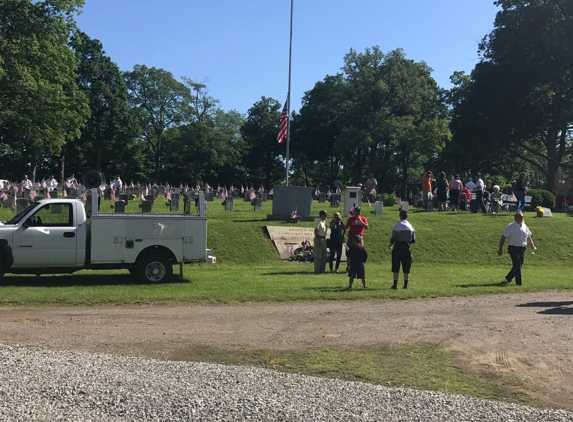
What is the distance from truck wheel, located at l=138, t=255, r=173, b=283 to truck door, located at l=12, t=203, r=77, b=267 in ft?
5.11

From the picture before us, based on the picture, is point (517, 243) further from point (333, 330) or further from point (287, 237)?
point (287, 237)

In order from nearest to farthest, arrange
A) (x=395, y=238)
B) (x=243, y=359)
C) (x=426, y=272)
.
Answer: (x=243, y=359) < (x=395, y=238) < (x=426, y=272)

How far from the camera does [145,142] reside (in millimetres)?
72125

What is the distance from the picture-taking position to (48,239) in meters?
13.7

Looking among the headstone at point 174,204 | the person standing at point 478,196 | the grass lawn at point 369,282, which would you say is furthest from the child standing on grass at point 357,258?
the person standing at point 478,196

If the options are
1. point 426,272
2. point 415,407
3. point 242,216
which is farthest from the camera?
point 242,216

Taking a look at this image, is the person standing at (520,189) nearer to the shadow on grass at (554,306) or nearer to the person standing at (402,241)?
the person standing at (402,241)

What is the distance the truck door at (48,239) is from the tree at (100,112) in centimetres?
5010

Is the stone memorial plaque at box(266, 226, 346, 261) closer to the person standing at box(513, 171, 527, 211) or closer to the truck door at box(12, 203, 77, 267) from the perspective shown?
the truck door at box(12, 203, 77, 267)

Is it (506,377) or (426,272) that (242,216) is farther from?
(506,377)

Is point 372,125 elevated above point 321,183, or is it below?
above

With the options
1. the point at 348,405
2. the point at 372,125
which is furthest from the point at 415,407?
the point at 372,125

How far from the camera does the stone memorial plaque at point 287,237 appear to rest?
21000 millimetres

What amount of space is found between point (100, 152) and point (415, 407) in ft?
205
